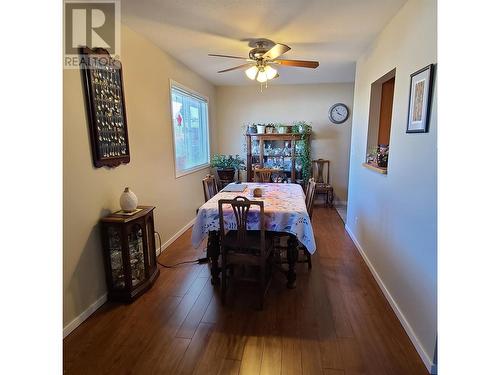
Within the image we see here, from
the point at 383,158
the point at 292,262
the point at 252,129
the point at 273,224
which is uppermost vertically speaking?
the point at 252,129

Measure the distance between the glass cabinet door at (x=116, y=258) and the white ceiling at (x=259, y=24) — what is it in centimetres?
182

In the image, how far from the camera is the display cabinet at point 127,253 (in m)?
2.19

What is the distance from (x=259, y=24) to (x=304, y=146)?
9.95 feet

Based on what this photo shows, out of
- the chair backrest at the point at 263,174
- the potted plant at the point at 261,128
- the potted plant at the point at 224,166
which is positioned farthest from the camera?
the potted plant at the point at 261,128

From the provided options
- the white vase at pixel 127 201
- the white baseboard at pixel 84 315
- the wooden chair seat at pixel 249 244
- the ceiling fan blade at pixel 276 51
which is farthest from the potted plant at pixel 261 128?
the white baseboard at pixel 84 315

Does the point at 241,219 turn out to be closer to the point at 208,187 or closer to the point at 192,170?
the point at 208,187

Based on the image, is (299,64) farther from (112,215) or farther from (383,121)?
(112,215)

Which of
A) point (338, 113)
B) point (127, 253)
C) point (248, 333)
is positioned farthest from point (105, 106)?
point (338, 113)

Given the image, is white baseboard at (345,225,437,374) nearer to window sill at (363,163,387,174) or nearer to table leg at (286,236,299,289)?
table leg at (286,236,299,289)

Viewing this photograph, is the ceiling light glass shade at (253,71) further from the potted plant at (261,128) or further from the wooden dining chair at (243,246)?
the potted plant at (261,128)

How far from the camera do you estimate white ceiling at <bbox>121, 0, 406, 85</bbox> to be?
2.16 metres

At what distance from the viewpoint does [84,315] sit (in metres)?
2.09

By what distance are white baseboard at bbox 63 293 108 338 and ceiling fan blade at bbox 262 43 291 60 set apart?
103 inches

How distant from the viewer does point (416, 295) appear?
6.05 feet
